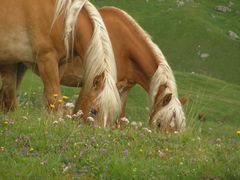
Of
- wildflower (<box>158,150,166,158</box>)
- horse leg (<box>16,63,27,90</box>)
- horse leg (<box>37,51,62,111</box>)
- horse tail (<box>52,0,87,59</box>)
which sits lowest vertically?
horse leg (<box>16,63,27,90</box>)

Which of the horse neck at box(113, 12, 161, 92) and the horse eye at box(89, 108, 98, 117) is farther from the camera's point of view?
the horse neck at box(113, 12, 161, 92)

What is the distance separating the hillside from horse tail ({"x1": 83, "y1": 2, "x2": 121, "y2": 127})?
116 ft

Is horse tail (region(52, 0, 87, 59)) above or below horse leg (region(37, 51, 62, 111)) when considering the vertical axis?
above

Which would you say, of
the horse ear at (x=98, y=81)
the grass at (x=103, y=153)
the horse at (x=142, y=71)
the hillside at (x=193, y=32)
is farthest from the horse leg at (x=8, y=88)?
the hillside at (x=193, y=32)

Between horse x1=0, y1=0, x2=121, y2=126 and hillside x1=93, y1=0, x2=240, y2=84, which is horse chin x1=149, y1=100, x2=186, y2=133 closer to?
horse x1=0, y1=0, x2=121, y2=126

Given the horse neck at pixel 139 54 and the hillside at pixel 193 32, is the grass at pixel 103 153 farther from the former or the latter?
the hillside at pixel 193 32

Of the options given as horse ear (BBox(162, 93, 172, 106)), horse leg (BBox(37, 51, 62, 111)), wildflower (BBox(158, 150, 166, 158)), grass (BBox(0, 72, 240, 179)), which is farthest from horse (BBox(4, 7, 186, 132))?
wildflower (BBox(158, 150, 166, 158))

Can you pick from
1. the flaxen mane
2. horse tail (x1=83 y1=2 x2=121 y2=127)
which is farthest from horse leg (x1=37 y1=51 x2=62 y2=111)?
the flaxen mane

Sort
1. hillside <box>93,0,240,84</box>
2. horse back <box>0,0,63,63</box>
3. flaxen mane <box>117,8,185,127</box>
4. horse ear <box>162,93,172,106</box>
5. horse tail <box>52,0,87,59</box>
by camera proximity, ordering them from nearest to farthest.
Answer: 1. horse back <box>0,0,63,63</box>
2. horse tail <box>52,0,87,59</box>
3. flaxen mane <box>117,8,185,127</box>
4. horse ear <box>162,93,172,106</box>
5. hillside <box>93,0,240,84</box>

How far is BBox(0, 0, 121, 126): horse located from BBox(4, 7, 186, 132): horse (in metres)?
1.37

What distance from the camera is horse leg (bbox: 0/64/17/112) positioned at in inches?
489

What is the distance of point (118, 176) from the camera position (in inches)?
289

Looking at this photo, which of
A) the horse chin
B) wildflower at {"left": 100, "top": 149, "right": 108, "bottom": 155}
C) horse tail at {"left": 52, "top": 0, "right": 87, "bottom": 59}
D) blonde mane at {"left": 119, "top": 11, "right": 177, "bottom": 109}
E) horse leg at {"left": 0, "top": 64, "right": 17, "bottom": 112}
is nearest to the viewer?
wildflower at {"left": 100, "top": 149, "right": 108, "bottom": 155}

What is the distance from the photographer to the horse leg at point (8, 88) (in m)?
12.4
